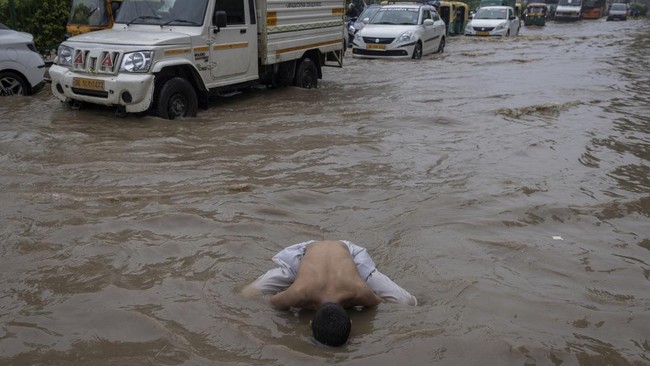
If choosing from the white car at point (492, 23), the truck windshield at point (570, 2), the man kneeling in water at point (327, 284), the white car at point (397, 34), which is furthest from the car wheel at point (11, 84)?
the truck windshield at point (570, 2)

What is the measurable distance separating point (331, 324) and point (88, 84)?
595 cm

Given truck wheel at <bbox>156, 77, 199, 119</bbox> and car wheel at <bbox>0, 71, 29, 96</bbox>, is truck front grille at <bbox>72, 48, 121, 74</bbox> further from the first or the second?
car wheel at <bbox>0, 71, 29, 96</bbox>

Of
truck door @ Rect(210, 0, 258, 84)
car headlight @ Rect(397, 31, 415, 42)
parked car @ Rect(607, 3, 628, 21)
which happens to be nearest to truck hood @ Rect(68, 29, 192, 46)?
truck door @ Rect(210, 0, 258, 84)

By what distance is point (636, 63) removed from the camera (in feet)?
57.4

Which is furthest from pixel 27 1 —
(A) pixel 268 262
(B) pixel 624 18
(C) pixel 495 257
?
(B) pixel 624 18

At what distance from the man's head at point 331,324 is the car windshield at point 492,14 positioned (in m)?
26.2

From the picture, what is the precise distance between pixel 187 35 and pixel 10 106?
2.77m

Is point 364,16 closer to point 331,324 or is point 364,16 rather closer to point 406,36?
point 406,36

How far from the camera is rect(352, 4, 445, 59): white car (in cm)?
1714

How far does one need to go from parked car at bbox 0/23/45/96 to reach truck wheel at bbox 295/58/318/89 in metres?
4.35

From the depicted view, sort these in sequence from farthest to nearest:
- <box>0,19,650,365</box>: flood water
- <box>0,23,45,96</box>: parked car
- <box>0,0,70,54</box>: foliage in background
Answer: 1. <box>0,0,70,54</box>: foliage in background
2. <box>0,23,45,96</box>: parked car
3. <box>0,19,650,365</box>: flood water

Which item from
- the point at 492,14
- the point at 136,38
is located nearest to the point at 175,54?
the point at 136,38

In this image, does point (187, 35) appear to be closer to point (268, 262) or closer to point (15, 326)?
point (268, 262)

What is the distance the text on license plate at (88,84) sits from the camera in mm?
7677
